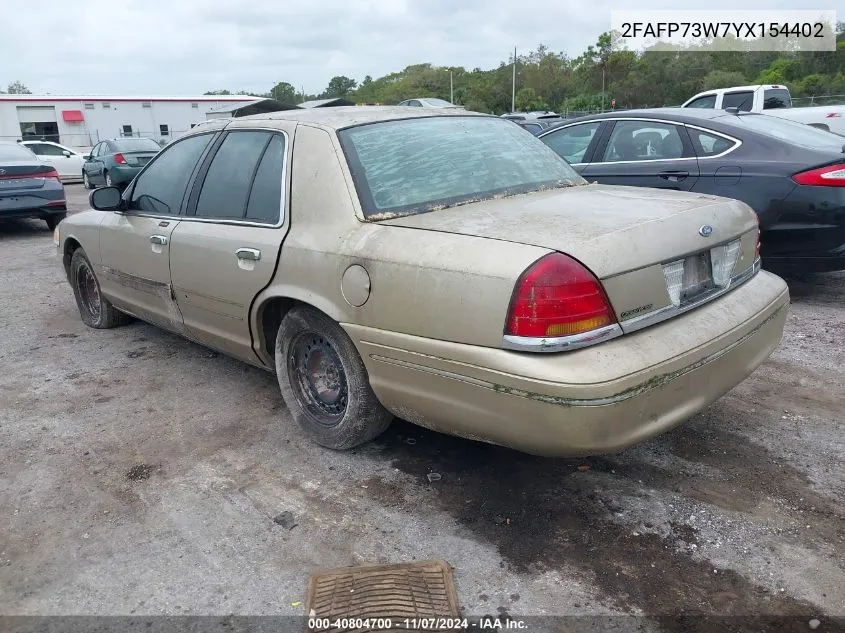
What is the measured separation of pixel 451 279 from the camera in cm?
254

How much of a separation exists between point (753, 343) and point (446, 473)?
1451 millimetres

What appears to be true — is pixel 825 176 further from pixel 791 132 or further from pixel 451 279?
pixel 451 279

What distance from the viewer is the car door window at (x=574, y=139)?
20.8ft

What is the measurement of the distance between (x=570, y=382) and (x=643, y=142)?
418 centimetres

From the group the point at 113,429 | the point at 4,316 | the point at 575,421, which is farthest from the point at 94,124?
the point at 575,421

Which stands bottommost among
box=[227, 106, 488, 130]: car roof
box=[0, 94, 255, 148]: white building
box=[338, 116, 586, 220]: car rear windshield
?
box=[338, 116, 586, 220]: car rear windshield

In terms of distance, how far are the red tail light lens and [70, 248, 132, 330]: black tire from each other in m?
3.91

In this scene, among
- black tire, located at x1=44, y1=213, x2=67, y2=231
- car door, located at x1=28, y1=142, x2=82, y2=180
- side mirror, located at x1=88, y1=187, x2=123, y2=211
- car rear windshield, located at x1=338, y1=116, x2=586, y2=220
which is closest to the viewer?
car rear windshield, located at x1=338, y1=116, x2=586, y2=220

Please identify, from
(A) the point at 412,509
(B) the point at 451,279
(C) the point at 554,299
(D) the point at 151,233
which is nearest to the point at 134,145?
(D) the point at 151,233

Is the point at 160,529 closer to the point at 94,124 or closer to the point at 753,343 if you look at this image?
the point at 753,343

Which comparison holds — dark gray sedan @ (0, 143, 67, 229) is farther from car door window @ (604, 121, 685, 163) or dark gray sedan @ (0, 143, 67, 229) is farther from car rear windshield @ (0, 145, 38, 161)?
car door window @ (604, 121, 685, 163)

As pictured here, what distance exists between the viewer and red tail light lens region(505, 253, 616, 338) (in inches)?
93.7

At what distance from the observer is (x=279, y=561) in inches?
102

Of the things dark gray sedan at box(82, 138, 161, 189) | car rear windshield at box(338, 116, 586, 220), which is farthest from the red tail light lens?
dark gray sedan at box(82, 138, 161, 189)
